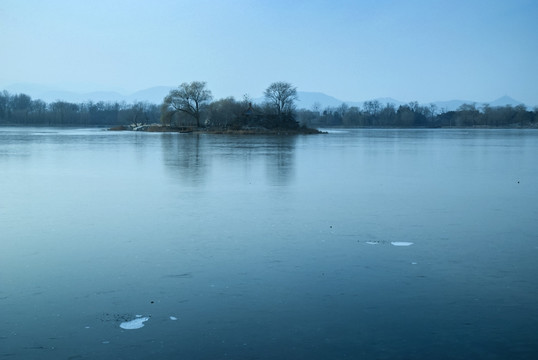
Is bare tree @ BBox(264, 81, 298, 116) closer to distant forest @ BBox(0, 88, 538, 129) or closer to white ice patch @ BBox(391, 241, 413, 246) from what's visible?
distant forest @ BBox(0, 88, 538, 129)

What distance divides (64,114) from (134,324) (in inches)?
5594

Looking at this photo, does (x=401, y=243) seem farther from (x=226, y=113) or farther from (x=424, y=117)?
(x=424, y=117)

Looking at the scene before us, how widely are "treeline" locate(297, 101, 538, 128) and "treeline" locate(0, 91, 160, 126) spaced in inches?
1874

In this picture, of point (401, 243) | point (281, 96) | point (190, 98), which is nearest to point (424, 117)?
point (281, 96)

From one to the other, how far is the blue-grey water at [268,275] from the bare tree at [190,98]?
6986 cm

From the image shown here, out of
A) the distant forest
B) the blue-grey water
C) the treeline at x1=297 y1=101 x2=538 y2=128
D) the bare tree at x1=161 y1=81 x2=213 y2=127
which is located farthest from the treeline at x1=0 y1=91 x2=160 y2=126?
the blue-grey water

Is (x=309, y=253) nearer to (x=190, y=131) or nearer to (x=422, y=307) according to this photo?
(x=422, y=307)

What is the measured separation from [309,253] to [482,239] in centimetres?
296

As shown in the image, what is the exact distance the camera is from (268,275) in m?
6.02

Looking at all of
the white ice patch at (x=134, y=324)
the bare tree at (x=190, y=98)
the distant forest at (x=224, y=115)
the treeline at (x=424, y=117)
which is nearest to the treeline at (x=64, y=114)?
the distant forest at (x=224, y=115)

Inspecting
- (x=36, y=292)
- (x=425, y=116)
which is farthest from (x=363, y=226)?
(x=425, y=116)

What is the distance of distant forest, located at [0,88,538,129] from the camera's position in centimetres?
8262

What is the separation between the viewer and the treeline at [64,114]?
128 m

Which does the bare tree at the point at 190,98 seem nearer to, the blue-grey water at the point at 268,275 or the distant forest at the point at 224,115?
the distant forest at the point at 224,115
